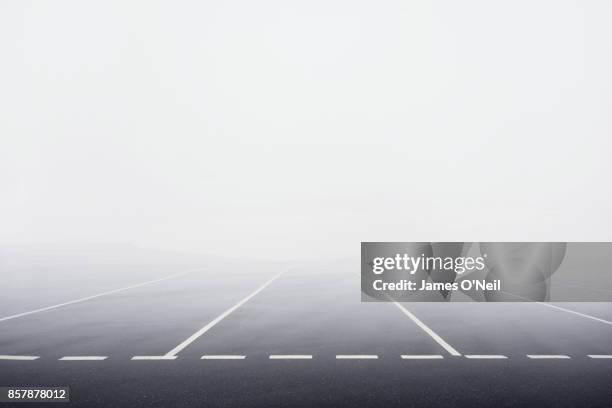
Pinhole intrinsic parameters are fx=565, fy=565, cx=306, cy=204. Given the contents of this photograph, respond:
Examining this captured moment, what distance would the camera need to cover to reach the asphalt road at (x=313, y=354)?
677 cm

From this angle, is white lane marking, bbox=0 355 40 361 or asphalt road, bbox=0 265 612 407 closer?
asphalt road, bbox=0 265 612 407

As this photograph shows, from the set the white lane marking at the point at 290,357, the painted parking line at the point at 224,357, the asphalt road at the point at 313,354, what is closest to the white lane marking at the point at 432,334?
the asphalt road at the point at 313,354

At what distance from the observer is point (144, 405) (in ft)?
20.8

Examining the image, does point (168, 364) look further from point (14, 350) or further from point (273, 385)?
point (14, 350)

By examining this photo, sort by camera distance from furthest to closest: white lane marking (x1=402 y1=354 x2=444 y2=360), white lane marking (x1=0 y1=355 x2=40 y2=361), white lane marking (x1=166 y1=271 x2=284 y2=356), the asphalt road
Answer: white lane marking (x1=166 y1=271 x2=284 y2=356) < white lane marking (x1=402 y1=354 x2=444 y2=360) < white lane marking (x1=0 y1=355 x2=40 y2=361) < the asphalt road

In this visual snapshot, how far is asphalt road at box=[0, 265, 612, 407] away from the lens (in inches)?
267

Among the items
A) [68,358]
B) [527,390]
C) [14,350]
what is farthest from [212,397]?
[14,350]

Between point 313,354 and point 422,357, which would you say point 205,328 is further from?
point 422,357

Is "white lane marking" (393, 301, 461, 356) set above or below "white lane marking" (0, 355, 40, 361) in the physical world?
below

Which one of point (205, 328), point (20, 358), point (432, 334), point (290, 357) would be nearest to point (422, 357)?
point (290, 357)

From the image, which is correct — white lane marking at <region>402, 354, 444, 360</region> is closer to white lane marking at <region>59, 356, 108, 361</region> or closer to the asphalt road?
the asphalt road

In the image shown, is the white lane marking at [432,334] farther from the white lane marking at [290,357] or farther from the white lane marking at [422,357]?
the white lane marking at [290,357]

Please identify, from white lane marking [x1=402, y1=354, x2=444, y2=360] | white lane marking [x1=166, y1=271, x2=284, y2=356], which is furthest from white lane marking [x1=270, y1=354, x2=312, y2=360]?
white lane marking [x1=166, y1=271, x2=284, y2=356]

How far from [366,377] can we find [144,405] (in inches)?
115
